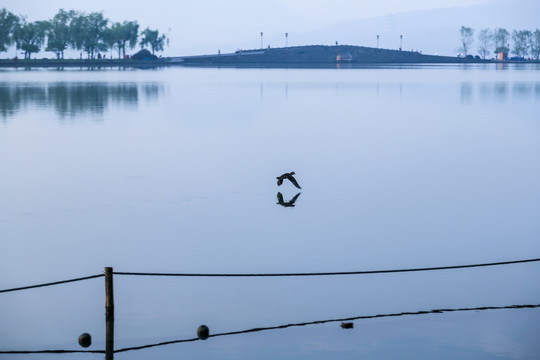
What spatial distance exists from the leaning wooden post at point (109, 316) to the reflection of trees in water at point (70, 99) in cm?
3822

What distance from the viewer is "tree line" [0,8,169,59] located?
159125 mm

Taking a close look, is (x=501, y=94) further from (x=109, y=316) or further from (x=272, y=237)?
(x=109, y=316)

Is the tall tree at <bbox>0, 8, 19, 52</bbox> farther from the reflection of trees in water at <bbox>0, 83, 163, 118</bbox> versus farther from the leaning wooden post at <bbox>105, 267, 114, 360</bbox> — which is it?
the leaning wooden post at <bbox>105, 267, 114, 360</bbox>

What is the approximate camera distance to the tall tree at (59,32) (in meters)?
165

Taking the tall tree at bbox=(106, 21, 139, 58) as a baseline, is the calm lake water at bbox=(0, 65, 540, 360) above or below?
below

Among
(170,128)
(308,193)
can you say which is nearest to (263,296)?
(308,193)

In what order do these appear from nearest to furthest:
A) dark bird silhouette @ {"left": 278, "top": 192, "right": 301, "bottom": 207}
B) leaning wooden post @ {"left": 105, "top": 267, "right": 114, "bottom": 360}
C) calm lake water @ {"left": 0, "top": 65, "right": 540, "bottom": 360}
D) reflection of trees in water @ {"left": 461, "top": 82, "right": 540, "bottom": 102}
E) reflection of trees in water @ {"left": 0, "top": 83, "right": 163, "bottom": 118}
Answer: leaning wooden post @ {"left": 105, "top": 267, "right": 114, "bottom": 360}
calm lake water @ {"left": 0, "top": 65, "right": 540, "bottom": 360}
dark bird silhouette @ {"left": 278, "top": 192, "right": 301, "bottom": 207}
reflection of trees in water @ {"left": 0, "top": 83, "right": 163, "bottom": 118}
reflection of trees in water @ {"left": 461, "top": 82, "right": 540, "bottom": 102}

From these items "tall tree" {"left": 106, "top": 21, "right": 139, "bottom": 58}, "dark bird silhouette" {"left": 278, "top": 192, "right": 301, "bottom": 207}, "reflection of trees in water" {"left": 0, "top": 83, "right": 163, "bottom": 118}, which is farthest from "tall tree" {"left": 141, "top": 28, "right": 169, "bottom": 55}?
"dark bird silhouette" {"left": 278, "top": 192, "right": 301, "bottom": 207}

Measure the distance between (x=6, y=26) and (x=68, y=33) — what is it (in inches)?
494

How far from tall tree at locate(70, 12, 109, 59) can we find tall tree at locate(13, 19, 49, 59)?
562 cm

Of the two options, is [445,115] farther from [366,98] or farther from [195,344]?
[195,344]

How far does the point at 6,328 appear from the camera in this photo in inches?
455

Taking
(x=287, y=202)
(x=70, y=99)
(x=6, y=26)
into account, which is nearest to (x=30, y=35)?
(x=6, y=26)

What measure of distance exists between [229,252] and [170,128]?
25893mm
